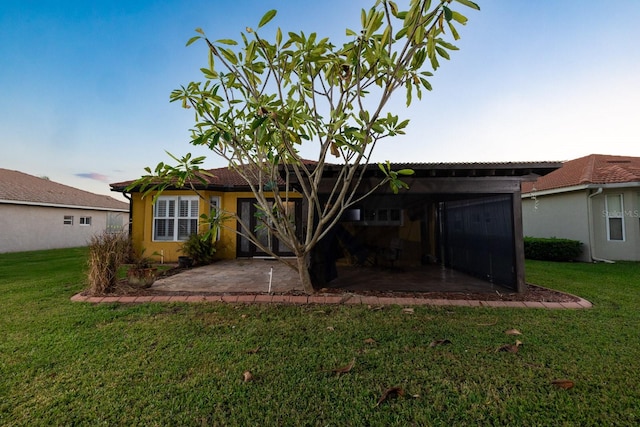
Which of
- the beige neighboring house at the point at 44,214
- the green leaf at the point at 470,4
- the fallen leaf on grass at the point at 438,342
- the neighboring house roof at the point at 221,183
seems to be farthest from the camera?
the beige neighboring house at the point at 44,214

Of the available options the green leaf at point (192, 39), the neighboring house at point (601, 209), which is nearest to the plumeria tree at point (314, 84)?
the green leaf at point (192, 39)

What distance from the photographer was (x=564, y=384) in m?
2.25

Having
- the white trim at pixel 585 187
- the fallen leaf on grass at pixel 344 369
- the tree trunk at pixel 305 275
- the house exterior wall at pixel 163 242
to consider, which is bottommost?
the fallen leaf on grass at pixel 344 369

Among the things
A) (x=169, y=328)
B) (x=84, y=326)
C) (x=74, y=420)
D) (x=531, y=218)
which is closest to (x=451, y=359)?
(x=74, y=420)

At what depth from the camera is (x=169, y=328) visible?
11.3 feet

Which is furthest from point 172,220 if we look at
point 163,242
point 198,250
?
point 198,250

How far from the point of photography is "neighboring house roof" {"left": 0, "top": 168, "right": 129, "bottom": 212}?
14.2 metres

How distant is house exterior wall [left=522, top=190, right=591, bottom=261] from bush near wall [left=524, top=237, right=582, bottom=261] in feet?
A: 1.68

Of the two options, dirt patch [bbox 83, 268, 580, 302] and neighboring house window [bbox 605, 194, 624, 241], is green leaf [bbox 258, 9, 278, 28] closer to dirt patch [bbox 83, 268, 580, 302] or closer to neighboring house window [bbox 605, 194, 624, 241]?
dirt patch [bbox 83, 268, 580, 302]

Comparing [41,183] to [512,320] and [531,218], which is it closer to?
[512,320]

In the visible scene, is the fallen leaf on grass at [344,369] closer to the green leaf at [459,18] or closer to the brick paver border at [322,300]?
the brick paver border at [322,300]

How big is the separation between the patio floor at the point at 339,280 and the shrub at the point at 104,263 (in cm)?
79

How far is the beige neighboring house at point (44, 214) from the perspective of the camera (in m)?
13.7

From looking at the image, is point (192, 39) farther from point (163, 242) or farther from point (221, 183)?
point (163, 242)
